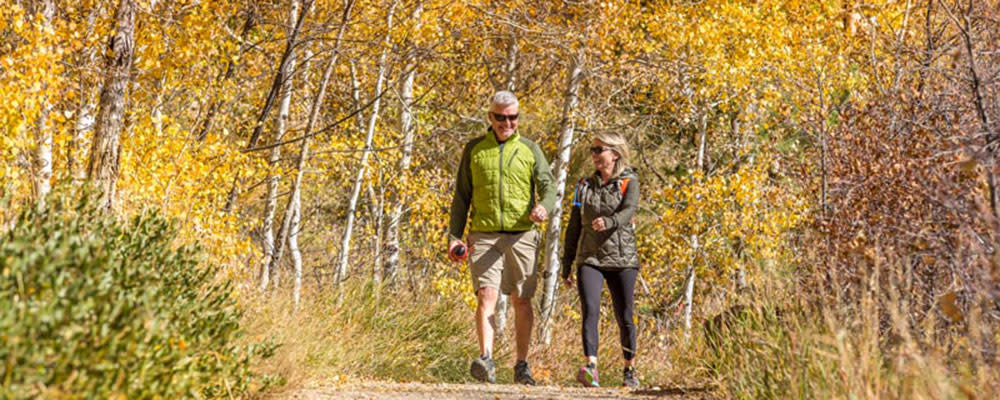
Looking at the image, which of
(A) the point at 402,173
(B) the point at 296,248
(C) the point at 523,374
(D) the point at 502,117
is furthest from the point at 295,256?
(D) the point at 502,117

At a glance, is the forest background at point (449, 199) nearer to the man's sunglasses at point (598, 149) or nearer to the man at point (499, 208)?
the man at point (499, 208)

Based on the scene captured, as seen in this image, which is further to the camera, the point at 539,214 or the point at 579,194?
the point at 579,194

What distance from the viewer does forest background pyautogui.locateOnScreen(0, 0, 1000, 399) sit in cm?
421

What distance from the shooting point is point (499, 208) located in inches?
275

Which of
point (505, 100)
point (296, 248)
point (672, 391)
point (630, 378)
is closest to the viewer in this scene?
point (672, 391)

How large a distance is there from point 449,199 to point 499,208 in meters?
9.98

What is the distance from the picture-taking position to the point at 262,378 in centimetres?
501

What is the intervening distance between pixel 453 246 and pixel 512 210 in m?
0.45

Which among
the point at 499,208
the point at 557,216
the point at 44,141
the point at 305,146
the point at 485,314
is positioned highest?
the point at 305,146

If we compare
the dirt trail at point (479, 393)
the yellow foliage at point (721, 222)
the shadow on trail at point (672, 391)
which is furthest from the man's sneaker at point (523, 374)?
Result: the yellow foliage at point (721, 222)

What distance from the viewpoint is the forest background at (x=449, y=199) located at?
4.21 metres

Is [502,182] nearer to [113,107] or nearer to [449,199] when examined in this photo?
[113,107]

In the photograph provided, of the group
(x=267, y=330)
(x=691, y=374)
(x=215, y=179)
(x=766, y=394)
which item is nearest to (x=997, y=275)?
(x=766, y=394)

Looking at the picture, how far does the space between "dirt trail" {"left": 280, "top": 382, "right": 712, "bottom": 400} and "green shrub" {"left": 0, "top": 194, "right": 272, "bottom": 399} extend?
1.37m
